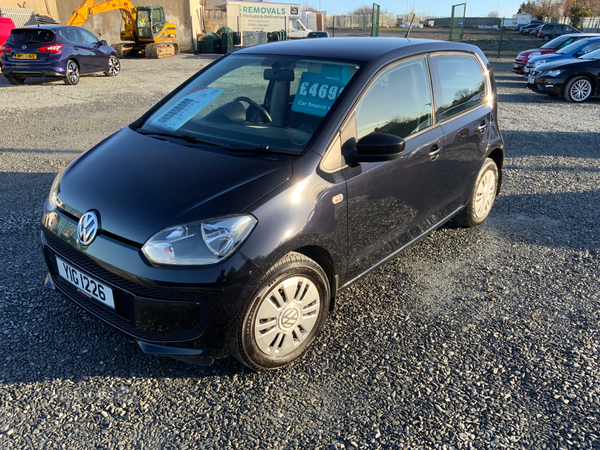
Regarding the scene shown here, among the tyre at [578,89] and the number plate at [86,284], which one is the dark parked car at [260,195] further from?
the tyre at [578,89]

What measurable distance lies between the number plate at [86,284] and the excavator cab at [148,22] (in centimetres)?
2521

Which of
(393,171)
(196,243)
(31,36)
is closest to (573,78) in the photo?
(393,171)

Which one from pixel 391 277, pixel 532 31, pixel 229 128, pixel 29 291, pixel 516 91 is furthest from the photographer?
pixel 532 31

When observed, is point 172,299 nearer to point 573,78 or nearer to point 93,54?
point 573,78

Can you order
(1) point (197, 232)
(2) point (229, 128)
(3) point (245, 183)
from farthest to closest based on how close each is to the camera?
(2) point (229, 128) → (3) point (245, 183) → (1) point (197, 232)

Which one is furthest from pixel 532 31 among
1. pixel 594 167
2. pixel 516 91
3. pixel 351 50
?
pixel 351 50

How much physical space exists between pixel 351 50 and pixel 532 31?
5272cm

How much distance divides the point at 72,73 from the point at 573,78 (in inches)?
545

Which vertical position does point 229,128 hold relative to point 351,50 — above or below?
below

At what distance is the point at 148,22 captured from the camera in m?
24.8

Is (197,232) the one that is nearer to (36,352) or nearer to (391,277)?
(36,352)

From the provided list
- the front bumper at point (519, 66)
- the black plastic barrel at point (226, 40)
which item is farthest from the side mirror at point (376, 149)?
the black plastic barrel at point (226, 40)

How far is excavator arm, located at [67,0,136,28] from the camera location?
2162 centimetres

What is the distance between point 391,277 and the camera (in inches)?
152
